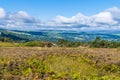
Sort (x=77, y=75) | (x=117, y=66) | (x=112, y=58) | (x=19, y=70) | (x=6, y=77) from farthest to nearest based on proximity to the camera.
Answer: (x=112, y=58)
(x=117, y=66)
(x=19, y=70)
(x=77, y=75)
(x=6, y=77)

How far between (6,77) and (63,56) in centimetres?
660

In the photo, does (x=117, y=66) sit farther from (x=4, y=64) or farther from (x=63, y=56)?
(x=4, y=64)

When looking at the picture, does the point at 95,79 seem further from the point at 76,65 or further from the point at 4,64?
the point at 4,64

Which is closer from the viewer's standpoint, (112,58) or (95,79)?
(95,79)

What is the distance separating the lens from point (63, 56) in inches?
785

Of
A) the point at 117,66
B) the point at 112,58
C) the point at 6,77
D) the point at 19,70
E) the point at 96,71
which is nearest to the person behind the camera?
the point at 6,77

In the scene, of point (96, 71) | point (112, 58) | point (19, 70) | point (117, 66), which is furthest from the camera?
point (112, 58)

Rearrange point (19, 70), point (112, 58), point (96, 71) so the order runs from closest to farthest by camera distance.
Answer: point (19, 70) < point (96, 71) < point (112, 58)

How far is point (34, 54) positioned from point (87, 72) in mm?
4481

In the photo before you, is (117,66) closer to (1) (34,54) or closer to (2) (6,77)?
(1) (34,54)

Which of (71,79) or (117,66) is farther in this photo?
(117,66)

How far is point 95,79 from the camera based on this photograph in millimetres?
14672

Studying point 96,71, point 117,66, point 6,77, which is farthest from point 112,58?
point 6,77

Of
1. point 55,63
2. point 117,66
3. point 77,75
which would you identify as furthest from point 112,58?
point 77,75
